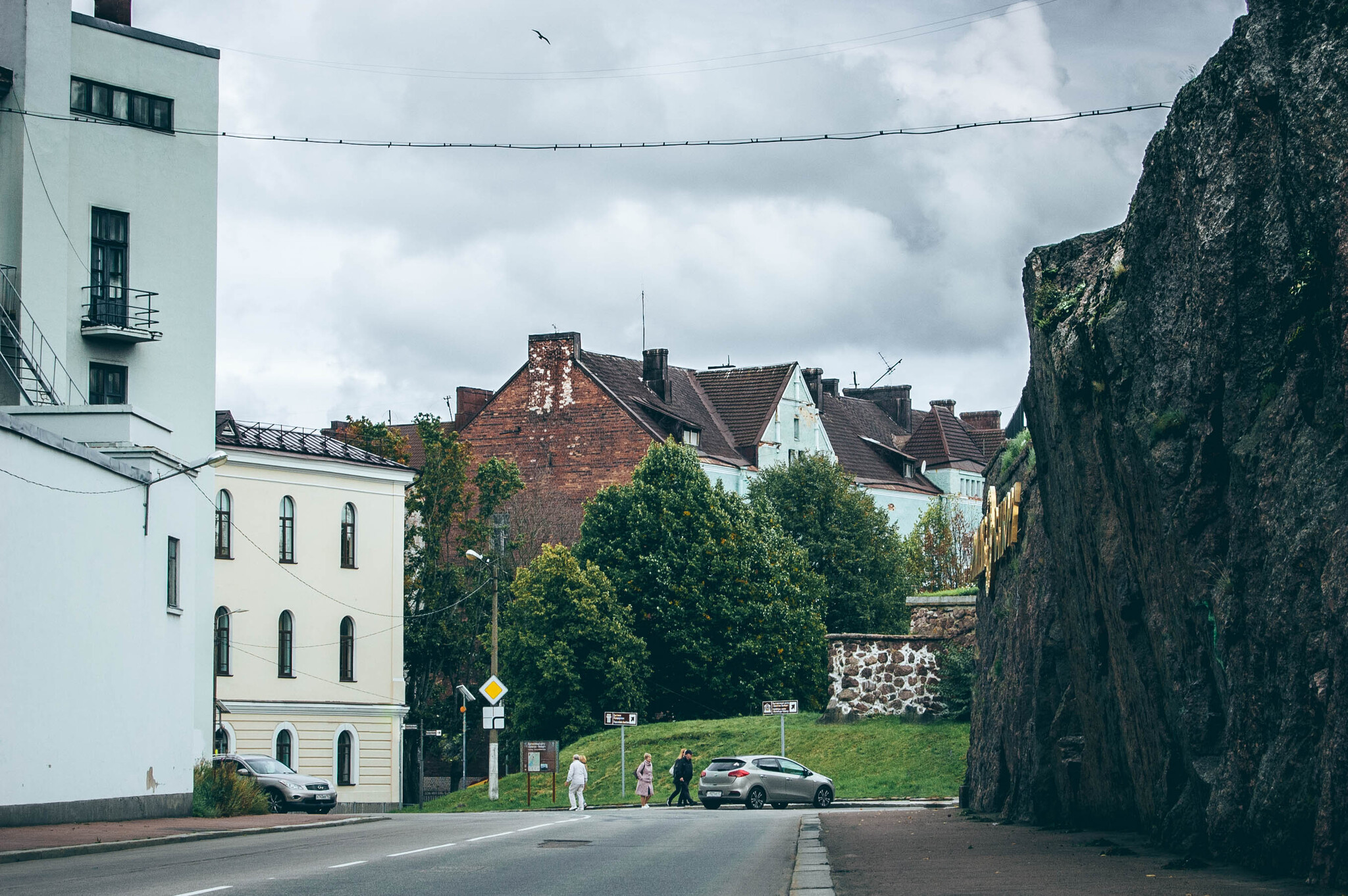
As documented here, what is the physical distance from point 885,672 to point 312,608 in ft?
68.1

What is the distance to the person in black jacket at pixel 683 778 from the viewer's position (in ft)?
123

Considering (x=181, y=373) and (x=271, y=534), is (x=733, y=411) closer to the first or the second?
(x=271, y=534)

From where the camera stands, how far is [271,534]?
167ft

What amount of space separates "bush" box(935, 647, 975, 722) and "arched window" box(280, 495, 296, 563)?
22627mm

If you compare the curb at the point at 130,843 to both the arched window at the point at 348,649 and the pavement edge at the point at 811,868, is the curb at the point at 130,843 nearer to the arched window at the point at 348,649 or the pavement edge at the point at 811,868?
the pavement edge at the point at 811,868

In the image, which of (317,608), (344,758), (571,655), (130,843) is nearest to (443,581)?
(317,608)

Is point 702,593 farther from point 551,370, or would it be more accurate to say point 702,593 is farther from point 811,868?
point 811,868

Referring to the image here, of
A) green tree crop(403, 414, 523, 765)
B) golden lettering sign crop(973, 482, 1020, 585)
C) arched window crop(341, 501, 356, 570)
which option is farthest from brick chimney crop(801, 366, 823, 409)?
golden lettering sign crop(973, 482, 1020, 585)

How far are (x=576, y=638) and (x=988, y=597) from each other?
28713mm

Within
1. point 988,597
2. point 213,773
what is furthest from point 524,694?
point 988,597

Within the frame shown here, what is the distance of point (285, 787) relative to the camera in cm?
3731

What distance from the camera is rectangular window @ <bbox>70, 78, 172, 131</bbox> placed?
3709cm

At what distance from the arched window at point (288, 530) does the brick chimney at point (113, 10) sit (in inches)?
670

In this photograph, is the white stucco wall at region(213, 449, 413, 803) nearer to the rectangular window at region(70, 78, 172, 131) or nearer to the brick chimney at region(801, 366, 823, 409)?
the rectangular window at region(70, 78, 172, 131)
